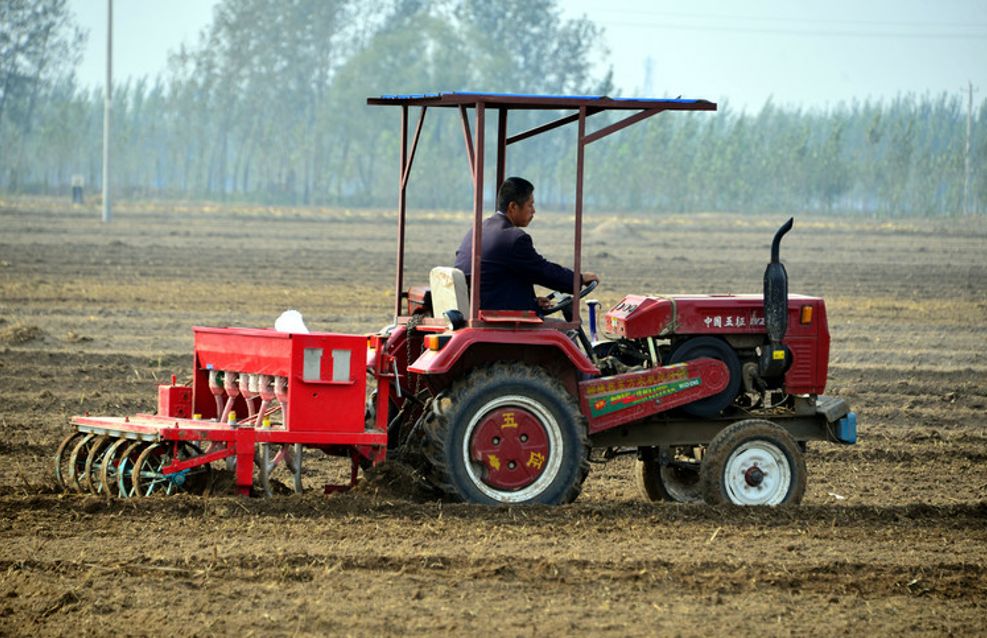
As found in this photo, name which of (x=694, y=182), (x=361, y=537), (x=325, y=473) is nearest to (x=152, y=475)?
(x=361, y=537)

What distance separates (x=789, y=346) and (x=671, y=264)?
22213 mm

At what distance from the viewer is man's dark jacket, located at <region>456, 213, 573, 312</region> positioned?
26.3ft

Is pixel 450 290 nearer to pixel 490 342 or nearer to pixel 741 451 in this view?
pixel 490 342

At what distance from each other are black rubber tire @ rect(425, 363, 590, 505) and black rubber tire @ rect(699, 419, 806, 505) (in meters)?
0.74

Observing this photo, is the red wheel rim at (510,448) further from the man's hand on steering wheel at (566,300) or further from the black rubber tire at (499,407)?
the man's hand on steering wheel at (566,300)

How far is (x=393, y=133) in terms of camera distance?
82.2 m

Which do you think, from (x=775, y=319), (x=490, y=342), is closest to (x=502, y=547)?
(x=490, y=342)

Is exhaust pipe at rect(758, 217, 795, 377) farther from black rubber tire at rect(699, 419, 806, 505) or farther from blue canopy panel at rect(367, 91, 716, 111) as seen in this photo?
blue canopy panel at rect(367, 91, 716, 111)

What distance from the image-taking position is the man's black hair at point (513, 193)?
818cm

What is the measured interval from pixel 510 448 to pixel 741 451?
1.36 metres

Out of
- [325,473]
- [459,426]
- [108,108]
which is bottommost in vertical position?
[325,473]

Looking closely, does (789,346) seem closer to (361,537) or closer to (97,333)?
(361,537)

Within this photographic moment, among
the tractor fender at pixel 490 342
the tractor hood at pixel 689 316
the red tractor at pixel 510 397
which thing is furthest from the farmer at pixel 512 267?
the tractor hood at pixel 689 316

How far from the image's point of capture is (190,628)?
19.4 feet
